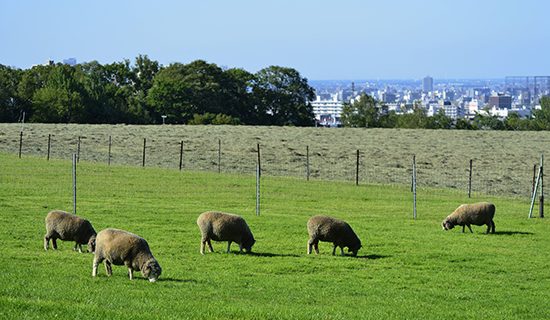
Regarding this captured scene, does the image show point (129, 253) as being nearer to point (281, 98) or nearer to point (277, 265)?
point (277, 265)

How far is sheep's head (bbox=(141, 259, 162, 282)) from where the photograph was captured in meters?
20.7

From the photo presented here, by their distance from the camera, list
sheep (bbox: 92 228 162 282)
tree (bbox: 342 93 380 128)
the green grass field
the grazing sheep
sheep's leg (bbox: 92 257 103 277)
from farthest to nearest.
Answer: tree (bbox: 342 93 380 128) < the grazing sheep < sheep's leg (bbox: 92 257 103 277) < sheep (bbox: 92 228 162 282) < the green grass field

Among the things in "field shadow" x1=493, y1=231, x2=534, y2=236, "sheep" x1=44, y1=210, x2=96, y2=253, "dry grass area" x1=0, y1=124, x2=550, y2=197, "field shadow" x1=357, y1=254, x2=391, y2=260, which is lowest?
"field shadow" x1=357, y1=254, x2=391, y2=260

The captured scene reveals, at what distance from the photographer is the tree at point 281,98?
133m

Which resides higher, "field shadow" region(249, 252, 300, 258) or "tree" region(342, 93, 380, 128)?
"tree" region(342, 93, 380, 128)

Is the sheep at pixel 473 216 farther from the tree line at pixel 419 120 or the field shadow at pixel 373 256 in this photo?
the tree line at pixel 419 120

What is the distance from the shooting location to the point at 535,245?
102 feet

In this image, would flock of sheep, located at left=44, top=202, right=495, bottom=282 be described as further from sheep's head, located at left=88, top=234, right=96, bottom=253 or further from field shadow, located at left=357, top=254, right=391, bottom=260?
field shadow, located at left=357, top=254, right=391, bottom=260

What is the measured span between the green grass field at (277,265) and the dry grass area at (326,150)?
13.5m

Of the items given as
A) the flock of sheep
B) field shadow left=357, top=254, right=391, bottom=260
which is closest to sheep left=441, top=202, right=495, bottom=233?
field shadow left=357, top=254, right=391, bottom=260

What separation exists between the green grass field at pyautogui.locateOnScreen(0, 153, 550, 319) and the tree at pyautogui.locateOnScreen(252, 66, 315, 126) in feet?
285

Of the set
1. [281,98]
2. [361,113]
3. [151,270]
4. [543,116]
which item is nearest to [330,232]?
[151,270]

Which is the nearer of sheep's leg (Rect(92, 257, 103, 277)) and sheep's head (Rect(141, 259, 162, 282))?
sheep's head (Rect(141, 259, 162, 282))

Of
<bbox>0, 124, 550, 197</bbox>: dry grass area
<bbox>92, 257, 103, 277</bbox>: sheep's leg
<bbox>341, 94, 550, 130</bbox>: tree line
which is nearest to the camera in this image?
<bbox>92, 257, 103, 277</bbox>: sheep's leg
